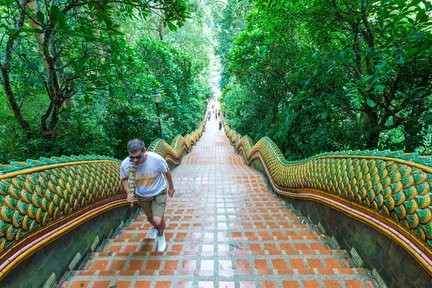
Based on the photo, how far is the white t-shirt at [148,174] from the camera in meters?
2.17

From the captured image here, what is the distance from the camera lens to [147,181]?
7.29 ft

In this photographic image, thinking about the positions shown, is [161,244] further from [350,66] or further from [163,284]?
[350,66]

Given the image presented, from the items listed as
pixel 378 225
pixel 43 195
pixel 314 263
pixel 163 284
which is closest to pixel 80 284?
pixel 163 284

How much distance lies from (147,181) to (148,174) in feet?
0.29

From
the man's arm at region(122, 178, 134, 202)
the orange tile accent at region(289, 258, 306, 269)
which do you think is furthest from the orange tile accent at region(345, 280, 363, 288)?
the man's arm at region(122, 178, 134, 202)

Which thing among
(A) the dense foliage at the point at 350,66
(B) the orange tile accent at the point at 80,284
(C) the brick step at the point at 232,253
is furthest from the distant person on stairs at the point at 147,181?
(A) the dense foliage at the point at 350,66

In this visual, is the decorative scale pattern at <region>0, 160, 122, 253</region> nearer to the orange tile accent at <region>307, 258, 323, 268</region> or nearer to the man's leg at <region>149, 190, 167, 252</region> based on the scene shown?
the man's leg at <region>149, 190, 167, 252</region>

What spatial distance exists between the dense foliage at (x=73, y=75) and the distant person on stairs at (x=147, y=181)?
1.45m

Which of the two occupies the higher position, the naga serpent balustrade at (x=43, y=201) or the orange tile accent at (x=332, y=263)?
the naga serpent balustrade at (x=43, y=201)

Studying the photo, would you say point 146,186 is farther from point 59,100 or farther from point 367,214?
point 59,100

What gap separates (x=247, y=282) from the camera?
1.73 m

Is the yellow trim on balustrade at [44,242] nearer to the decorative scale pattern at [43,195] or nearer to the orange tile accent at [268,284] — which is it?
the decorative scale pattern at [43,195]

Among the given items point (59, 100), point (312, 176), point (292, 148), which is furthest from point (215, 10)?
point (312, 176)

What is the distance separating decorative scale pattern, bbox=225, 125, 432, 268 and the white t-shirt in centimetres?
197
